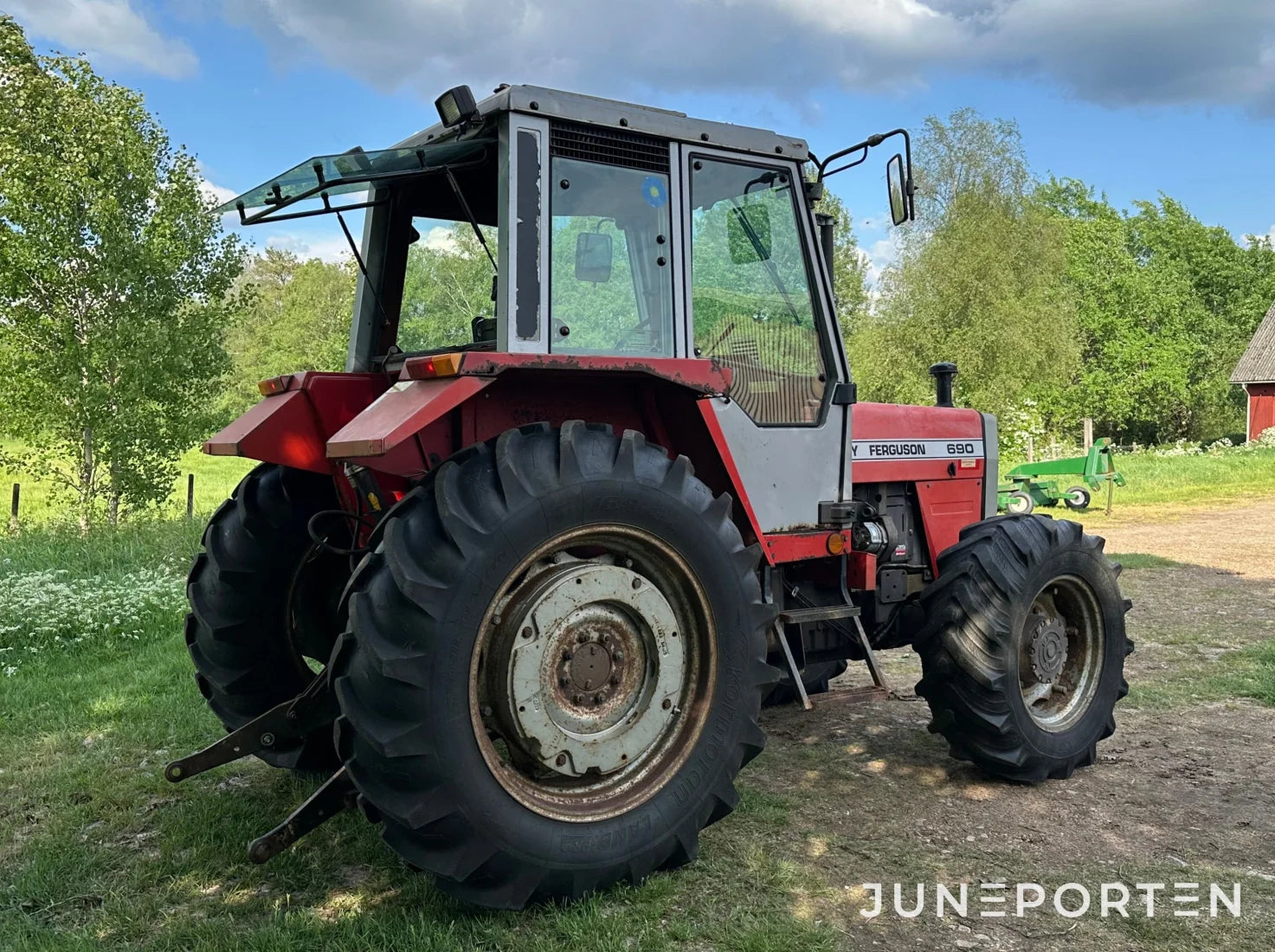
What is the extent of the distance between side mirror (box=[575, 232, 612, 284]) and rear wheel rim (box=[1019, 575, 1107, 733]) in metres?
2.36

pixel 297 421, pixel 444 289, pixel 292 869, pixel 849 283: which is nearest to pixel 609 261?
pixel 444 289

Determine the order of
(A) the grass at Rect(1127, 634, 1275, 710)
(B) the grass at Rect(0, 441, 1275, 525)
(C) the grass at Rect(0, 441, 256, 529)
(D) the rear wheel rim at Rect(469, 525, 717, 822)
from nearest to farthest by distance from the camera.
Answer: (D) the rear wheel rim at Rect(469, 525, 717, 822) < (A) the grass at Rect(1127, 634, 1275, 710) < (C) the grass at Rect(0, 441, 256, 529) < (B) the grass at Rect(0, 441, 1275, 525)

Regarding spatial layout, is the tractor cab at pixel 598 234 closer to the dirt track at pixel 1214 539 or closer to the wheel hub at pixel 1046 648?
the wheel hub at pixel 1046 648

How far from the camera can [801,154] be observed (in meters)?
4.21

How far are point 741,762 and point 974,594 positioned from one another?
1.43 metres

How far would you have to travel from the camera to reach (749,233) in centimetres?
416

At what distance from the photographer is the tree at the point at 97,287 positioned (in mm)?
11543

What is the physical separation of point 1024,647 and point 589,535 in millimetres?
2338

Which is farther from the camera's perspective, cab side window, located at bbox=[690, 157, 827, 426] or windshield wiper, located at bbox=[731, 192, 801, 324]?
windshield wiper, located at bbox=[731, 192, 801, 324]

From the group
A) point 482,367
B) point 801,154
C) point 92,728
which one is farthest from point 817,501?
point 92,728

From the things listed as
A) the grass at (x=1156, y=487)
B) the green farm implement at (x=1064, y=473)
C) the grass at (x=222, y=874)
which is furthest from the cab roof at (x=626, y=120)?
the green farm implement at (x=1064, y=473)

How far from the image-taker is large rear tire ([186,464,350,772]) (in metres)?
4.07

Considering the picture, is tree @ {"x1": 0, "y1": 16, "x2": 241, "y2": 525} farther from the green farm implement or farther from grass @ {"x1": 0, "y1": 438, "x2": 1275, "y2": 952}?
the green farm implement

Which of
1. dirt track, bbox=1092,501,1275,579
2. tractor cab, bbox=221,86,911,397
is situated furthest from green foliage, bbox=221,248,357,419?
tractor cab, bbox=221,86,911,397
